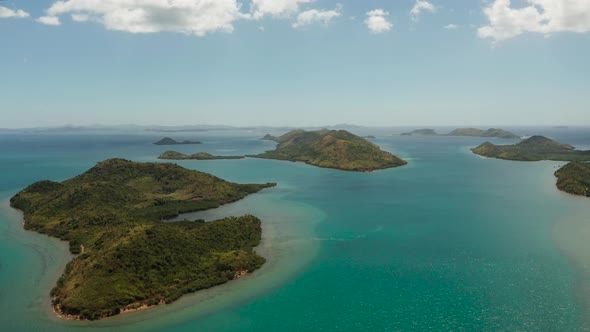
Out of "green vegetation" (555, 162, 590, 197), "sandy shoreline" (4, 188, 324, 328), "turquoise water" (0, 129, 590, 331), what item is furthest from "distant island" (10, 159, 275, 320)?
"green vegetation" (555, 162, 590, 197)

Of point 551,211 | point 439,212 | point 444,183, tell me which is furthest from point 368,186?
point 551,211

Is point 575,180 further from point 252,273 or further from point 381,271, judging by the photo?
point 252,273

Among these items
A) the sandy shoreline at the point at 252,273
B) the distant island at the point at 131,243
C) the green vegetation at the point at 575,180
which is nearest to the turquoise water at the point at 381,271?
the sandy shoreline at the point at 252,273

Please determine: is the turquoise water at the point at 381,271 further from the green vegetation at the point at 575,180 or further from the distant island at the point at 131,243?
the green vegetation at the point at 575,180

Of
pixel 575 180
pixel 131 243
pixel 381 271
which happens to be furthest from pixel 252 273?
pixel 575 180

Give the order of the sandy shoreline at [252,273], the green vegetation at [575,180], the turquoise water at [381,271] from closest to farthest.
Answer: the turquoise water at [381,271] → the sandy shoreline at [252,273] → the green vegetation at [575,180]

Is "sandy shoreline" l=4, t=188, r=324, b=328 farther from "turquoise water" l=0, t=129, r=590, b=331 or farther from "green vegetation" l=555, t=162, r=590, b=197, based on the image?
"green vegetation" l=555, t=162, r=590, b=197
